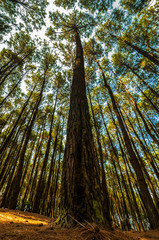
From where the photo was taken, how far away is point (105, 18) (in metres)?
7.69

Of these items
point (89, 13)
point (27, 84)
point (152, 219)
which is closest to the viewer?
point (152, 219)

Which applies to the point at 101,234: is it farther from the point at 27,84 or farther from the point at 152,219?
the point at 27,84

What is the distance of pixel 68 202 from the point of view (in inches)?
42.4

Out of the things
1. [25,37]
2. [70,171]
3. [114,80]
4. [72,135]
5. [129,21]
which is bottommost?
[70,171]

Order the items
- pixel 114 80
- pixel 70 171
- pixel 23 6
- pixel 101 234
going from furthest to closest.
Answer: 1. pixel 114 80
2. pixel 23 6
3. pixel 70 171
4. pixel 101 234

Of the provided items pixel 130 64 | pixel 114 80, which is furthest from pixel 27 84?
pixel 130 64

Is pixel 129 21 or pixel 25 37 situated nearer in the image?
pixel 129 21

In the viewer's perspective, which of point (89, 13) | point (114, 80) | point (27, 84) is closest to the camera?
point (89, 13)

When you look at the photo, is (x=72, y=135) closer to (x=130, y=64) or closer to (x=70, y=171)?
(x=70, y=171)

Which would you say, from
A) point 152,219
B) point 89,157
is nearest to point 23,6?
point 89,157

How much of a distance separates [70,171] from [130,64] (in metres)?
10.7

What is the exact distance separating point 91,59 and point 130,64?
3.55m

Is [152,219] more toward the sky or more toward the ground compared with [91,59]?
more toward the ground

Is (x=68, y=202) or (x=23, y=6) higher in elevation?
(x=23, y=6)
